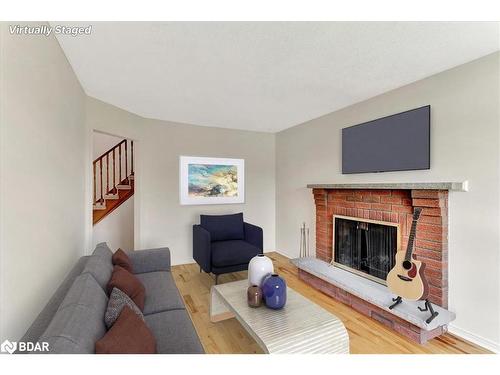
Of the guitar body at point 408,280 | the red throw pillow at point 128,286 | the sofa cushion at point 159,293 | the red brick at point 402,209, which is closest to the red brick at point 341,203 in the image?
the red brick at point 402,209

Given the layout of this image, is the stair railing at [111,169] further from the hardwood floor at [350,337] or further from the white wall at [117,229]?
the hardwood floor at [350,337]

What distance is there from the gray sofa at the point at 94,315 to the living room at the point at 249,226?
0.01 m

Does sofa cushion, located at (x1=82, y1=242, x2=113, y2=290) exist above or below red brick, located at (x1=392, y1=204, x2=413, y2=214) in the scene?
below

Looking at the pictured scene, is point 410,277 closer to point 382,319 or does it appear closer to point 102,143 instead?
point 382,319

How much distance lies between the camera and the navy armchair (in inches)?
117

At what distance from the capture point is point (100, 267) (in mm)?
1751

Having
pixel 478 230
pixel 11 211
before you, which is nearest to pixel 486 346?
pixel 478 230

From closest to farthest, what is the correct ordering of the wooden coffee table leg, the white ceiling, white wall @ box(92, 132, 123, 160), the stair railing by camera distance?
1. the white ceiling
2. the wooden coffee table leg
3. the stair railing
4. white wall @ box(92, 132, 123, 160)

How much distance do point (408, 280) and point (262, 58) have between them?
2.29 metres

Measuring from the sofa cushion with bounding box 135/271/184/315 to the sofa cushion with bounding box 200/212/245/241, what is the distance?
3.80 feet

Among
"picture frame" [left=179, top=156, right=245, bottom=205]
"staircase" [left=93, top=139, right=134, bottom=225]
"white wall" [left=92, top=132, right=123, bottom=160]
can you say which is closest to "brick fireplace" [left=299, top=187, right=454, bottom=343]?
"picture frame" [left=179, top=156, right=245, bottom=205]

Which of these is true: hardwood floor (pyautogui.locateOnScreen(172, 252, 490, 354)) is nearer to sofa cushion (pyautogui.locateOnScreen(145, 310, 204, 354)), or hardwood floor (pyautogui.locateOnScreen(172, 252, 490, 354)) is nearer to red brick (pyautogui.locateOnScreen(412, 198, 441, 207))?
sofa cushion (pyautogui.locateOnScreen(145, 310, 204, 354))

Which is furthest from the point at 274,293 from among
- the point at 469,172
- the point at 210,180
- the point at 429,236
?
the point at 210,180

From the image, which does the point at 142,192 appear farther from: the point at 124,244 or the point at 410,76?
the point at 410,76
